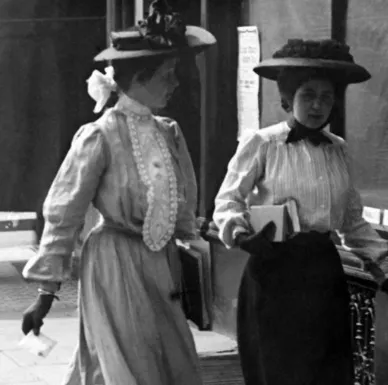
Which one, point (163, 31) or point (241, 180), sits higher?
point (163, 31)

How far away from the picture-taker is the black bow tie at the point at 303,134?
611 cm

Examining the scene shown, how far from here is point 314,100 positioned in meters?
6.10

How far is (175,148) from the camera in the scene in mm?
6043

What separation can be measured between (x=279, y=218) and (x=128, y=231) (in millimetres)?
628

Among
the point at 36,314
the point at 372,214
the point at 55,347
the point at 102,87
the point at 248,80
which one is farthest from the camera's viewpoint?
the point at 55,347

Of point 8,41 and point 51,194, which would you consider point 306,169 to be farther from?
point 8,41

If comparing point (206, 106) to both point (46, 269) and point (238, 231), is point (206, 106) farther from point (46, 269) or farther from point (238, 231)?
point (46, 269)

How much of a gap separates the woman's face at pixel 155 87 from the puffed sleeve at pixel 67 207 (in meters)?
0.28

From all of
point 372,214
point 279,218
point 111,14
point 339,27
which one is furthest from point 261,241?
point 111,14

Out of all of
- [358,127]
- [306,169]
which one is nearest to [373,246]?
[306,169]

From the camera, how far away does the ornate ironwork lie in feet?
24.1

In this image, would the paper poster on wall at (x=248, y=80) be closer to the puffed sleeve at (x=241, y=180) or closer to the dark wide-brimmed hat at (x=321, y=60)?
the dark wide-brimmed hat at (x=321, y=60)

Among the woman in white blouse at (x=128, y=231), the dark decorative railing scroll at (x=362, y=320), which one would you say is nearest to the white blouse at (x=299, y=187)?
the woman in white blouse at (x=128, y=231)

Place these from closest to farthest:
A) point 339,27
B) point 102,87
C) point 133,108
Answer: point 133,108, point 102,87, point 339,27
